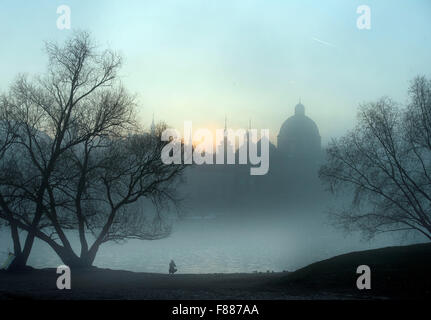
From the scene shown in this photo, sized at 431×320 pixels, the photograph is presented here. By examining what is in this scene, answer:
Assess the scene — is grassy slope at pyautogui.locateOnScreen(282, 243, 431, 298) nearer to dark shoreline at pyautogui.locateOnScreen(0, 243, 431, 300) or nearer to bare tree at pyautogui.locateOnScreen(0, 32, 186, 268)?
dark shoreline at pyautogui.locateOnScreen(0, 243, 431, 300)

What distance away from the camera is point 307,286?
19.5 meters

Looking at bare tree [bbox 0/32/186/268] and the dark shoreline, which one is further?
bare tree [bbox 0/32/186/268]

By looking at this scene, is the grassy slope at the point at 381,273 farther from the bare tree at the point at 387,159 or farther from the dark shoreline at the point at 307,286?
the bare tree at the point at 387,159

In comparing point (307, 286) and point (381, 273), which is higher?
point (381, 273)

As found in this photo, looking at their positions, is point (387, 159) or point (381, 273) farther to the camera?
point (387, 159)

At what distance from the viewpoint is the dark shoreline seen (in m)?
16.9

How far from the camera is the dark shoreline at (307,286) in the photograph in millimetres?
16906

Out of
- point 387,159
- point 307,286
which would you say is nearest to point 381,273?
point 307,286

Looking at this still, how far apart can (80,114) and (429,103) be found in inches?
770

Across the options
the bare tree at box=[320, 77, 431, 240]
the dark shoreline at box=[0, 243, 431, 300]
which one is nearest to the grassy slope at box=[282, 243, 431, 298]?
the dark shoreline at box=[0, 243, 431, 300]

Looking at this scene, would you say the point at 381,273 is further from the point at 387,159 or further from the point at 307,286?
the point at 387,159
